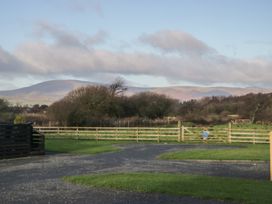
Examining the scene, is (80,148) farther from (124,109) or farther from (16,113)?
(124,109)

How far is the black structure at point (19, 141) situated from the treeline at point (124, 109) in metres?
30.9

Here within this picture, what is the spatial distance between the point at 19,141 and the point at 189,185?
614 inches

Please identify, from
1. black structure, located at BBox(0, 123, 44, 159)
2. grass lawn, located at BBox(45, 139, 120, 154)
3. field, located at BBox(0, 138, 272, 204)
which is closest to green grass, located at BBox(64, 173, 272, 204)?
field, located at BBox(0, 138, 272, 204)

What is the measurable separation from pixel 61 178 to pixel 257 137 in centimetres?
2344

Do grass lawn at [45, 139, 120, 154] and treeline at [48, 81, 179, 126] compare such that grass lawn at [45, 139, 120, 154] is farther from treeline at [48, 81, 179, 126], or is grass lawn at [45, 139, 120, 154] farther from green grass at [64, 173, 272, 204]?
treeline at [48, 81, 179, 126]

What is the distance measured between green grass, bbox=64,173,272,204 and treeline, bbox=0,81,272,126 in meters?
44.9

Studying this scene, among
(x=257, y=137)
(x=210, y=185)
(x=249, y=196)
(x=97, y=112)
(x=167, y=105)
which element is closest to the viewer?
(x=249, y=196)

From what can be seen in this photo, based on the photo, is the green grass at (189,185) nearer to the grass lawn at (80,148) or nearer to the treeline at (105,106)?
the grass lawn at (80,148)

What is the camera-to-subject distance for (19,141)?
26.3 m

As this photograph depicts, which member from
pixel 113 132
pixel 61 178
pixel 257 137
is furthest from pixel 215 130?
pixel 61 178

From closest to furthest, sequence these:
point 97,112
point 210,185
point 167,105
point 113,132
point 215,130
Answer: point 210,185 → point 215,130 → point 113,132 → point 97,112 → point 167,105

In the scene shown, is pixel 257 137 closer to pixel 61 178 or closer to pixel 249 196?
pixel 61 178

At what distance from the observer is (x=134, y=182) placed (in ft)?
43.9

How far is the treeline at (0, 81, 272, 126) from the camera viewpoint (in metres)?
61.7
